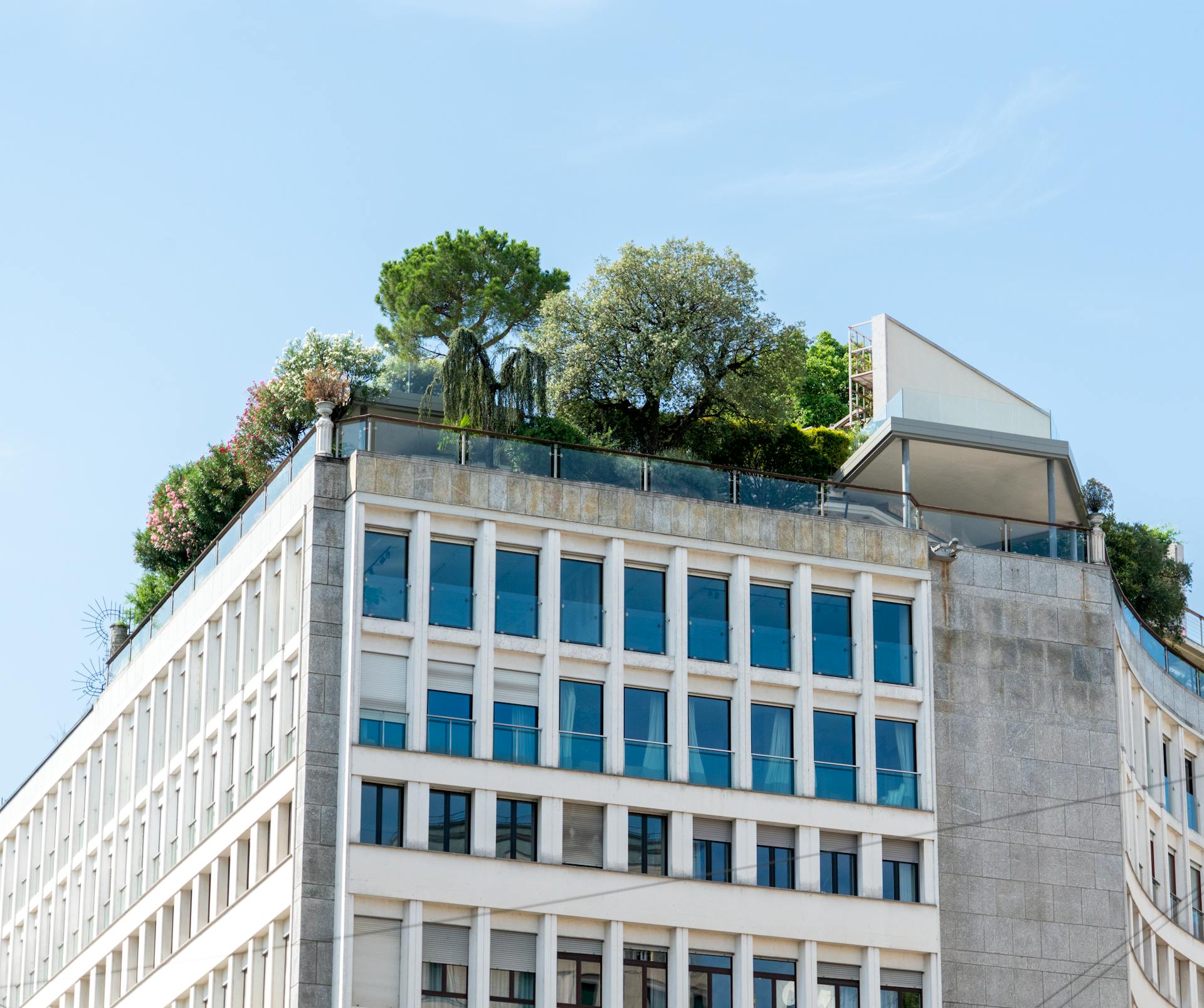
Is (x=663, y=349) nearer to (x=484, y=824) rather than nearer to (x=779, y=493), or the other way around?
(x=779, y=493)

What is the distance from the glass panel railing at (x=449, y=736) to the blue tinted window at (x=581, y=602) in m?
2.96

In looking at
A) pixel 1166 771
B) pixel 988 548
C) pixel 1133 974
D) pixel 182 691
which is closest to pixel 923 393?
pixel 988 548

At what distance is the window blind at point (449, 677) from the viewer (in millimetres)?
50188

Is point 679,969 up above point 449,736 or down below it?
below

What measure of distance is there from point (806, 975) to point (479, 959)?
708 cm

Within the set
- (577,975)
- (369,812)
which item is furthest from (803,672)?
(369,812)

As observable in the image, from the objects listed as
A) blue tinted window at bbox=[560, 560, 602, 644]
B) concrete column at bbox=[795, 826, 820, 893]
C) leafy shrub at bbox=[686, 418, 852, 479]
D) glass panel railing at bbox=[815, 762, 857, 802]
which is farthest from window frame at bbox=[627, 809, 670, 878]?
leafy shrub at bbox=[686, 418, 852, 479]

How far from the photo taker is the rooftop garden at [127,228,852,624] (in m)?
66.8

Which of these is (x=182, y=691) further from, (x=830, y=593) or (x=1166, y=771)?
(x=1166, y=771)

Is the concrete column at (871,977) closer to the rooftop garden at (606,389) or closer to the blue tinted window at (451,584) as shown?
the blue tinted window at (451,584)

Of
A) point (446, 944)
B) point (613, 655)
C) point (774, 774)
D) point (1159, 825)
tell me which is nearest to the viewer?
point (446, 944)

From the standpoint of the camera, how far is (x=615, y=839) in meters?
50.1

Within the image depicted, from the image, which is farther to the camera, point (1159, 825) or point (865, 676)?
point (1159, 825)

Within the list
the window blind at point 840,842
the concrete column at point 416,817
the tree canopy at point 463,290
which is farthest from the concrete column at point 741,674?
the tree canopy at point 463,290
